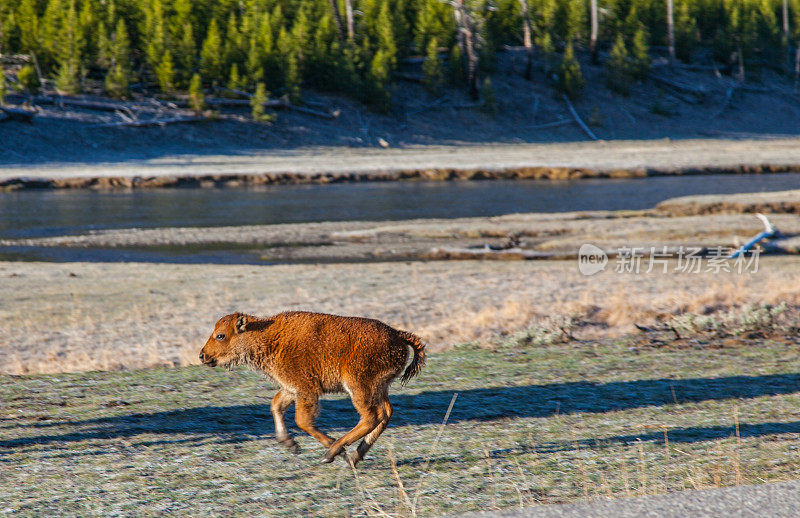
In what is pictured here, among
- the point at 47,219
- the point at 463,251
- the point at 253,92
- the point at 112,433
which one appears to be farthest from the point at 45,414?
the point at 253,92

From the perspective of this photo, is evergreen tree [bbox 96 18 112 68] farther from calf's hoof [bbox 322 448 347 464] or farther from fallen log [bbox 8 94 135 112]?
calf's hoof [bbox 322 448 347 464]

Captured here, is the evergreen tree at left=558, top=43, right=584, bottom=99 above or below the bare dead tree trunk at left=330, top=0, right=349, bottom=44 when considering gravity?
below

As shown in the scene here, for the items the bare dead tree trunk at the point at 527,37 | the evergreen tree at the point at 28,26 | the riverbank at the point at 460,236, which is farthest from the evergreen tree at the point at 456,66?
the riverbank at the point at 460,236

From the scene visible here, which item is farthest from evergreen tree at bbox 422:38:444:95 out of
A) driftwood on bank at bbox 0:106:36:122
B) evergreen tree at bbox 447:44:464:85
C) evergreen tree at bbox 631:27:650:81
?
driftwood on bank at bbox 0:106:36:122

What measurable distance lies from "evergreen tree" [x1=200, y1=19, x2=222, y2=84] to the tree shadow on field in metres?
56.5

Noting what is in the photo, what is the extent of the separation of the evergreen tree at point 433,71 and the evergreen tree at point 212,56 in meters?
15.7

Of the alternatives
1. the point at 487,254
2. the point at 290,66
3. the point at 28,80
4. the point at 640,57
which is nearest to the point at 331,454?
→ the point at 487,254

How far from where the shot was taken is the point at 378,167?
47781mm

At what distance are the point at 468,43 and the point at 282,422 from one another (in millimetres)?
63755

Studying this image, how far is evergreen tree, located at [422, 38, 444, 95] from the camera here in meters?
68.0

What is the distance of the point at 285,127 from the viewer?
59.5 metres

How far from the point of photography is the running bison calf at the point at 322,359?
559 centimetres

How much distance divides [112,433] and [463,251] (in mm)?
16124

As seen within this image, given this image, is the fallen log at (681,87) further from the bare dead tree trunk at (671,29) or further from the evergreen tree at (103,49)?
the evergreen tree at (103,49)
